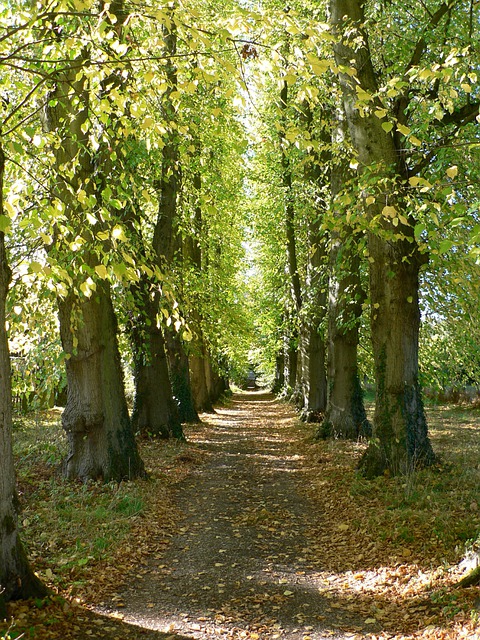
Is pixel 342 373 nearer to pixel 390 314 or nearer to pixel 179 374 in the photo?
pixel 390 314

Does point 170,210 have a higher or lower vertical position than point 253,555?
higher

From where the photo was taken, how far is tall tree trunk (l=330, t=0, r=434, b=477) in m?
9.23

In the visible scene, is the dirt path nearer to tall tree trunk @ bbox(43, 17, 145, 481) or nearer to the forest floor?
the forest floor

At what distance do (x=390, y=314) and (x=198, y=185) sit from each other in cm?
1261

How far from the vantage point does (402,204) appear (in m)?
8.77

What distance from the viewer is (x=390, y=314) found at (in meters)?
9.44

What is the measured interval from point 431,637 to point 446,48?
842 centimetres

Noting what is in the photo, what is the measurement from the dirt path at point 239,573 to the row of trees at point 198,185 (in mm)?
1245

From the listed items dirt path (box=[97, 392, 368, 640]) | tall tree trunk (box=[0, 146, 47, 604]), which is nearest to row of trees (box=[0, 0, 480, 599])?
tall tree trunk (box=[0, 146, 47, 604])

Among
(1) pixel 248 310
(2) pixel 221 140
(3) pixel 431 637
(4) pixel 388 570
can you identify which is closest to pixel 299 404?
(1) pixel 248 310

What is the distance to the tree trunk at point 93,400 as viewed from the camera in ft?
31.0

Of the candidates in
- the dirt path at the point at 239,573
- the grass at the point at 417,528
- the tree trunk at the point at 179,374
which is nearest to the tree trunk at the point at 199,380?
the tree trunk at the point at 179,374

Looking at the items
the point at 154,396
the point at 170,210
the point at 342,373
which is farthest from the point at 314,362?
the point at 170,210

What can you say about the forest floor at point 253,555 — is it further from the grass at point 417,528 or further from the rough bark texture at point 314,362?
the rough bark texture at point 314,362
